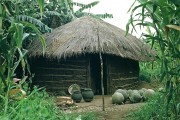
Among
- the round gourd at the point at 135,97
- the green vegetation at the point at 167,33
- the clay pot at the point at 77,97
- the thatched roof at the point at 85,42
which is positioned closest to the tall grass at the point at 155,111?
the green vegetation at the point at 167,33

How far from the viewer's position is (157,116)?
4.38m

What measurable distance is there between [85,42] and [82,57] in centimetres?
74

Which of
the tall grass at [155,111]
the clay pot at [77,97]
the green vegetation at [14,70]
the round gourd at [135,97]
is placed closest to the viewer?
the green vegetation at [14,70]

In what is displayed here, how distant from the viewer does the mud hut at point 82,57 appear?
31.0 ft

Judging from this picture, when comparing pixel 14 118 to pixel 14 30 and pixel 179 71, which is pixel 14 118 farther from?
pixel 179 71

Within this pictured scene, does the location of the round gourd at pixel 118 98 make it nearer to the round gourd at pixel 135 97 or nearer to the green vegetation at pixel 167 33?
the round gourd at pixel 135 97

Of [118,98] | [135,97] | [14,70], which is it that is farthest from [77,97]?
[14,70]

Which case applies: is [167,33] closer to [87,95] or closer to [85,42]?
[87,95]

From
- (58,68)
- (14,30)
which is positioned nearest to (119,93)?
(58,68)

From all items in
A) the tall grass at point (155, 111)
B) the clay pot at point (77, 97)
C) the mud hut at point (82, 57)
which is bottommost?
the clay pot at point (77, 97)

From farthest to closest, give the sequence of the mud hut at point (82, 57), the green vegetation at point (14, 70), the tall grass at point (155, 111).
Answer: the mud hut at point (82, 57) → the tall grass at point (155, 111) → the green vegetation at point (14, 70)

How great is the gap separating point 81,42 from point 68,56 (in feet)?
1.84

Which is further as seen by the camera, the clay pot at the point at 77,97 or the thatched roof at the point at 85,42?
the thatched roof at the point at 85,42

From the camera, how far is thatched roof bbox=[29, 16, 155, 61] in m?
9.29
